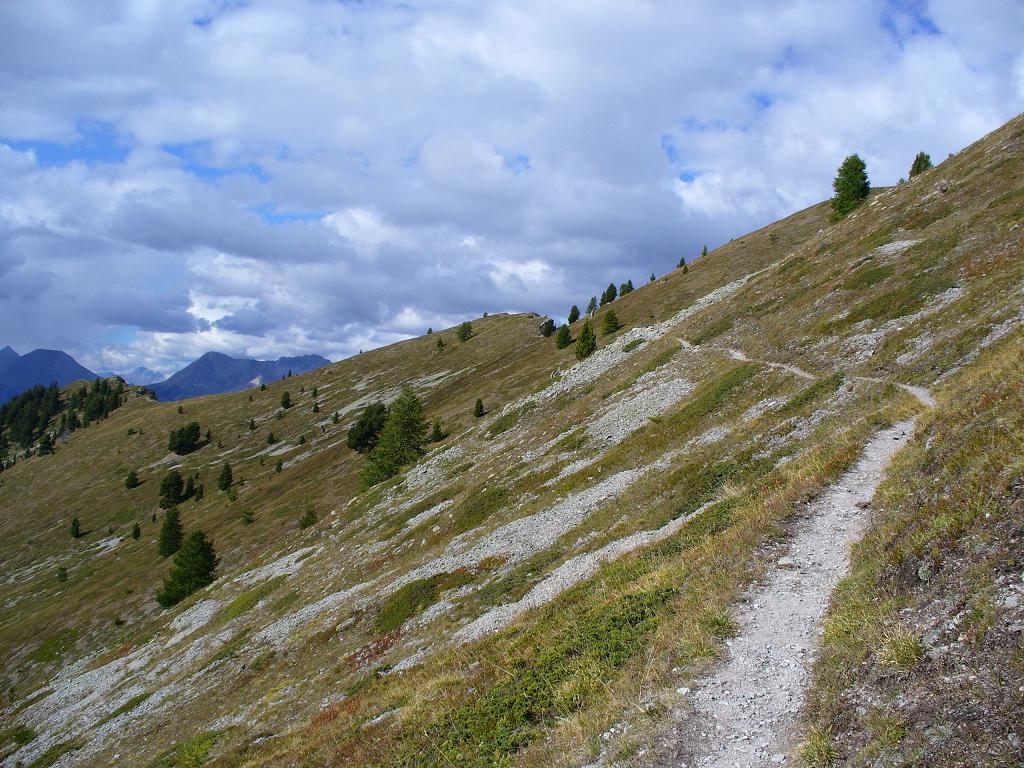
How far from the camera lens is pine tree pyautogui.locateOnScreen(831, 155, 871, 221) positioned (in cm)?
8675

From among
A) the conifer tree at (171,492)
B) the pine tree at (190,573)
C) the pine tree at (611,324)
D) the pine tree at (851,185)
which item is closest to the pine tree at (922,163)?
the pine tree at (851,185)

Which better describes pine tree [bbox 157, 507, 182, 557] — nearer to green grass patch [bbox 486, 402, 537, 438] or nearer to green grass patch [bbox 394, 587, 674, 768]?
green grass patch [bbox 486, 402, 537, 438]

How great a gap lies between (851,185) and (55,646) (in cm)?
14866

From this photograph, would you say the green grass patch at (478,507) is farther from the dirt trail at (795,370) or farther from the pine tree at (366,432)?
the pine tree at (366,432)

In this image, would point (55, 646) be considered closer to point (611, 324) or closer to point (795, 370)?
point (611, 324)

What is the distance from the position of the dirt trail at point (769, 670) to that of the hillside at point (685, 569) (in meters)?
0.07

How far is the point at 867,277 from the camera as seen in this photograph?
1793 inches

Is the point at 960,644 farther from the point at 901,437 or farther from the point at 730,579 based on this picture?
the point at 901,437

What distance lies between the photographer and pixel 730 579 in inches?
517

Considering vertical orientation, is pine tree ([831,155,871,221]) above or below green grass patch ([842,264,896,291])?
above

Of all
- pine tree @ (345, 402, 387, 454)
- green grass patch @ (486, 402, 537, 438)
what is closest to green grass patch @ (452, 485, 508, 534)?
green grass patch @ (486, 402, 537, 438)

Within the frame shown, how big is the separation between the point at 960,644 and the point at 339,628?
99.2 ft

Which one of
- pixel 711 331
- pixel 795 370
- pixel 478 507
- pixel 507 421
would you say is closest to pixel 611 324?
pixel 711 331

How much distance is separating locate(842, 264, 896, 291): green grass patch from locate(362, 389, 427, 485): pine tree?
55.3 m
